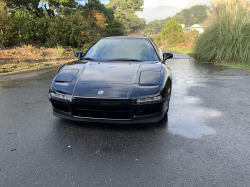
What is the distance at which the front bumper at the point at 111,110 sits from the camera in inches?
119

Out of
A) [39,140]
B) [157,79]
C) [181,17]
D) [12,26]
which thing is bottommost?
→ [39,140]

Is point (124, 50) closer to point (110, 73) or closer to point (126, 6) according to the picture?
point (110, 73)

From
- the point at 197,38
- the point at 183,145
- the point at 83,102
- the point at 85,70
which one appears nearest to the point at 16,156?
the point at 83,102

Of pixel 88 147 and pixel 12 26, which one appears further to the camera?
pixel 12 26

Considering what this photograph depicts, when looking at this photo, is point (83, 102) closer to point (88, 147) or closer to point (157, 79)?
point (88, 147)

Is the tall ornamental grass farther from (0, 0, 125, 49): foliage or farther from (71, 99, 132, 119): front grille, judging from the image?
(0, 0, 125, 49): foliage

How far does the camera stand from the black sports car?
3.06m

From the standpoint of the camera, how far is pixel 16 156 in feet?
8.55

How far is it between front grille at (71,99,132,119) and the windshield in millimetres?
1526

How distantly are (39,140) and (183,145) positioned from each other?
1.93m

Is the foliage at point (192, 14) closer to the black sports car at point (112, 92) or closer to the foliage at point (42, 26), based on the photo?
the foliage at point (42, 26)

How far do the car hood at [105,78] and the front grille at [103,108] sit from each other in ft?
0.27

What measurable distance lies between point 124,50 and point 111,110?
1901 millimetres

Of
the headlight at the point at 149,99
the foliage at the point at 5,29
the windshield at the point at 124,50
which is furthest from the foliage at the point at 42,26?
the headlight at the point at 149,99
